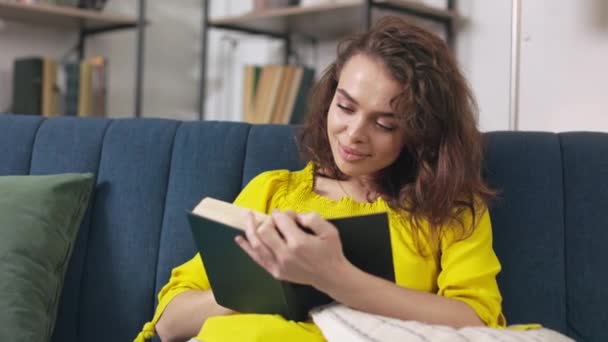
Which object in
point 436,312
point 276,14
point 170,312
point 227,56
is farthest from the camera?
point 227,56

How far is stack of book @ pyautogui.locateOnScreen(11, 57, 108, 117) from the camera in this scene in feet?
8.40

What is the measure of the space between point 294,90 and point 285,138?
1.05 m

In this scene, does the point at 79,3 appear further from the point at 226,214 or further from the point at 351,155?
the point at 226,214

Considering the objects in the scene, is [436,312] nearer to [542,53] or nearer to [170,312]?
[170,312]

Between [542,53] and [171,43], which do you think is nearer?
[542,53]

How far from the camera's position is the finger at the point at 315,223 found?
0.88 meters

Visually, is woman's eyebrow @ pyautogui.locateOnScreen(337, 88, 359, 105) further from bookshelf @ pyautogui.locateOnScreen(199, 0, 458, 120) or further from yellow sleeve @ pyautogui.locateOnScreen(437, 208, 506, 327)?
bookshelf @ pyautogui.locateOnScreen(199, 0, 458, 120)

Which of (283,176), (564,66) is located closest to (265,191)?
(283,176)

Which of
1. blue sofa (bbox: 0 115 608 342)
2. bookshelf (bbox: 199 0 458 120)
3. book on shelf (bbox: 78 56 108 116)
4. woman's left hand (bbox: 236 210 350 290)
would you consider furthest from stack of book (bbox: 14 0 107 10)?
woman's left hand (bbox: 236 210 350 290)

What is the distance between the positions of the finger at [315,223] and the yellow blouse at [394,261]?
0.18 meters

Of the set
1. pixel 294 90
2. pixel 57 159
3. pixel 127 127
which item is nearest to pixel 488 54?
pixel 294 90

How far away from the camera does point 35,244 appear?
1.33 meters

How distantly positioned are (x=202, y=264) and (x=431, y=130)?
44 cm

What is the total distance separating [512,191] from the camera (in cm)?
131
